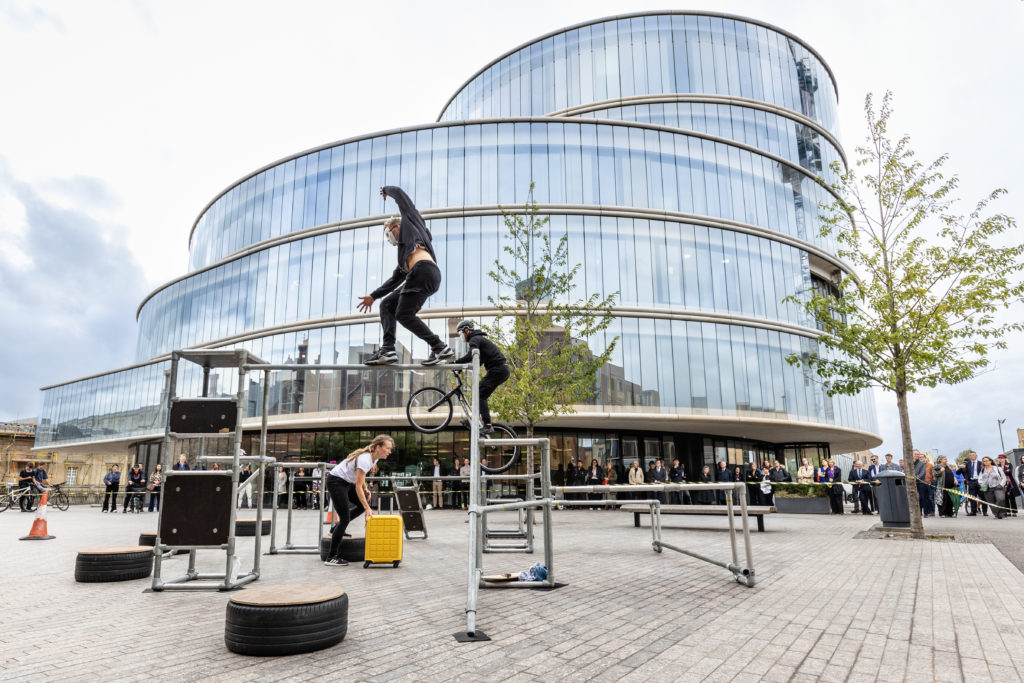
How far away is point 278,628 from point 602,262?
28.6 metres

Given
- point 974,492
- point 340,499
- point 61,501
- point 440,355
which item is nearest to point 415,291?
point 440,355

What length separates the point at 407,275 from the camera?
6.53 metres

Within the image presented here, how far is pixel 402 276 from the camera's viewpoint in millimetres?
6750

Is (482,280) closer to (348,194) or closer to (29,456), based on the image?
(348,194)

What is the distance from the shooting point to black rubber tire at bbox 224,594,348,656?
4.42m

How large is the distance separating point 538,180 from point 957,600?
29141mm

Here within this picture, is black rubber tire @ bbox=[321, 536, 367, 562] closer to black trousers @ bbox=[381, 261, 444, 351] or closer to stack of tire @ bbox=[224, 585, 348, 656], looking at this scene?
black trousers @ bbox=[381, 261, 444, 351]

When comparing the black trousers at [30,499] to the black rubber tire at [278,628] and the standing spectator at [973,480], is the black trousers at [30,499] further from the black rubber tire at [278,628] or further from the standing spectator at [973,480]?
the standing spectator at [973,480]

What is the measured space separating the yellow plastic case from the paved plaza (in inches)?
9.0

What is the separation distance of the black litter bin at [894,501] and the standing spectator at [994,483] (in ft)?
26.5

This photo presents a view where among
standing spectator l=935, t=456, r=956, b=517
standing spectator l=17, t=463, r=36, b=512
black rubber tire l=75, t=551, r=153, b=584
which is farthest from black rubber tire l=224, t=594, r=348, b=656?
standing spectator l=17, t=463, r=36, b=512

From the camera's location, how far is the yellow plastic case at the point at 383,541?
9.13m

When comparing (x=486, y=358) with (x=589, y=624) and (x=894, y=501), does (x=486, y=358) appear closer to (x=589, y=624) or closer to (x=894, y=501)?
(x=589, y=624)

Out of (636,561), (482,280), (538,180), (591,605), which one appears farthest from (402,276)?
(538,180)
